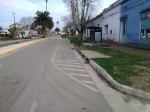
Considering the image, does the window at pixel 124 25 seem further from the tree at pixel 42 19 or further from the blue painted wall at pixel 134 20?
the tree at pixel 42 19

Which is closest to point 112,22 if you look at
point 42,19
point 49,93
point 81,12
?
point 81,12

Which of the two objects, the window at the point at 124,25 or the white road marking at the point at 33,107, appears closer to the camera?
the white road marking at the point at 33,107

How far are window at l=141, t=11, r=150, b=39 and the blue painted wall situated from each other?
0.50 meters

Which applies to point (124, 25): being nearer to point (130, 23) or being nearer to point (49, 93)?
point (130, 23)

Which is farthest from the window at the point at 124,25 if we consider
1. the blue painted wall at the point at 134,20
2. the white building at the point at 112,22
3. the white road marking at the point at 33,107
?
the white road marking at the point at 33,107

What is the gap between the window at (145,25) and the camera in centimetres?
2904

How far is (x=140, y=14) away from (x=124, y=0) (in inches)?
300

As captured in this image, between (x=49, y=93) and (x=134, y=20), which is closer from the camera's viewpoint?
(x=49, y=93)

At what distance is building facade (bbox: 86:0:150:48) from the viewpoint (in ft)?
97.5


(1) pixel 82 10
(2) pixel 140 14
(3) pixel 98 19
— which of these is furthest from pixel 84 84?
(3) pixel 98 19

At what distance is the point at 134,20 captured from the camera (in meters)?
33.5

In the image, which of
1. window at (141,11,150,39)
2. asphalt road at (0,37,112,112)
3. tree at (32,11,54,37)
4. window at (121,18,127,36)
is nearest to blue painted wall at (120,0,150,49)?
window at (141,11,150,39)

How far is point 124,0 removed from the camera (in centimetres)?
3834

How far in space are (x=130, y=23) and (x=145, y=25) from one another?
5479 millimetres
